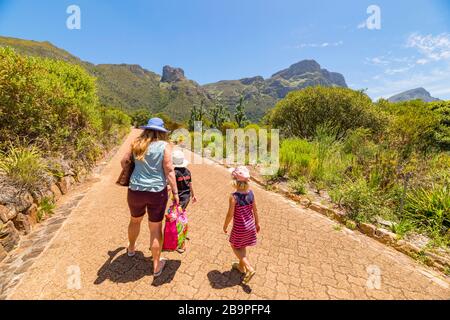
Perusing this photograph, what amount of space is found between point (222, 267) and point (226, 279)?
0.23 metres

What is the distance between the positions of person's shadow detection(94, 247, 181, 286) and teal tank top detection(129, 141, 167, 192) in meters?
1.15

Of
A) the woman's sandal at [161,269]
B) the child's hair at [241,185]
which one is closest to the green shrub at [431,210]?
the child's hair at [241,185]

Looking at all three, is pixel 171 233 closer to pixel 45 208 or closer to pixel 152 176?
pixel 152 176

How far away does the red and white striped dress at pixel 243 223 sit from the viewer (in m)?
2.57

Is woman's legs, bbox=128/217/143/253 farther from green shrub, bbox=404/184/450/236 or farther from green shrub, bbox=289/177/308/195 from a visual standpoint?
green shrub, bbox=404/184/450/236

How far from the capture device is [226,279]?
271 centimetres

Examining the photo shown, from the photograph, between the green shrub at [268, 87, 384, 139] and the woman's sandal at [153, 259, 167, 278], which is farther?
the green shrub at [268, 87, 384, 139]

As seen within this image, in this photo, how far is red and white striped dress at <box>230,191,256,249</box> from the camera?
257 cm

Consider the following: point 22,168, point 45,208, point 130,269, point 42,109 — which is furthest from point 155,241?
point 42,109

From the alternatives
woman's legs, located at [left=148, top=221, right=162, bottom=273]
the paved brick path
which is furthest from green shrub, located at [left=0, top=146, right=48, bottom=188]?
woman's legs, located at [left=148, top=221, right=162, bottom=273]

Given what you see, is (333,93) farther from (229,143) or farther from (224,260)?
(224,260)

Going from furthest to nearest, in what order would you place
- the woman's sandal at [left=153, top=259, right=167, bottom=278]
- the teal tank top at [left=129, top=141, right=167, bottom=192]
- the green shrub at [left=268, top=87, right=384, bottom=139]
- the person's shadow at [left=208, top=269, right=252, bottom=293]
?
1. the green shrub at [left=268, top=87, right=384, bottom=139]
2. the woman's sandal at [left=153, top=259, right=167, bottom=278]
3. the person's shadow at [left=208, top=269, right=252, bottom=293]
4. the teal tank top at [left=129, top=141, right=167, bottom=192]

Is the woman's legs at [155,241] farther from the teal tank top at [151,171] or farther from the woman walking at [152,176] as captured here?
the teal tank top at [151,171]
